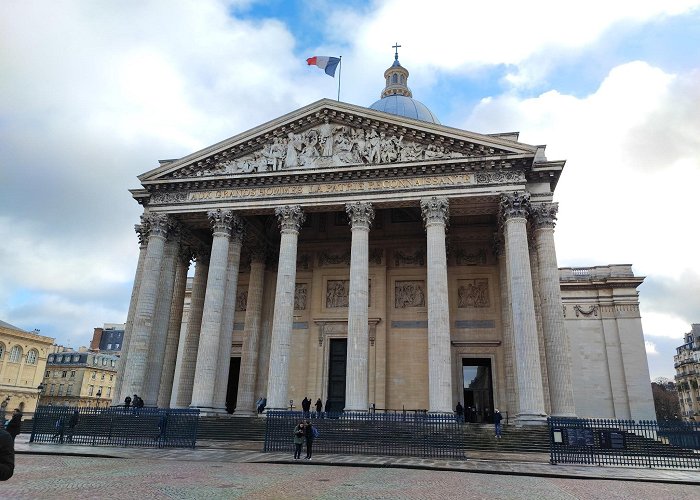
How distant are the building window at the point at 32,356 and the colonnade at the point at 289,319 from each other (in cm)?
3888

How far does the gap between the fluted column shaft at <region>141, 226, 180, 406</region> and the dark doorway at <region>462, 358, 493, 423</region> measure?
1637 centimetres

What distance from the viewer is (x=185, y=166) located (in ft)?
89.8

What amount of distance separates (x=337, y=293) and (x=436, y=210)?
31.5 feet

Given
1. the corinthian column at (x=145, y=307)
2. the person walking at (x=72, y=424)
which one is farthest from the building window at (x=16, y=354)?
the person walking at (x=72, y=424)

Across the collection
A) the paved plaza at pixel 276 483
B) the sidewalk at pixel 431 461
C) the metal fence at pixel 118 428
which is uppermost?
the metal fence at pixel 118 428

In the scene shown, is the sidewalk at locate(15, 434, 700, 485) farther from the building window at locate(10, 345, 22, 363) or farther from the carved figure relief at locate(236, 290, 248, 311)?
the building window at locate(10, 345, 22, 363)

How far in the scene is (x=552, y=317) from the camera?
23047mm

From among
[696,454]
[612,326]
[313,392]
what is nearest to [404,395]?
[313,392]

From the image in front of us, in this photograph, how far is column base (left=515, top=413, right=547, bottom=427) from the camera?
20045 millimetres

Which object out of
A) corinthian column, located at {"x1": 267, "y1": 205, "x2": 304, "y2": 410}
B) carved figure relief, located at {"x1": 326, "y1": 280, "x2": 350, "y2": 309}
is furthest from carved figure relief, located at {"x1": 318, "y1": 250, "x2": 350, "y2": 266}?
corinthian column, located at {"x1": 267, "y1": 205, "x2": 304, "y2": 410}

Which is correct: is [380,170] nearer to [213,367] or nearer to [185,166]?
[185,166]

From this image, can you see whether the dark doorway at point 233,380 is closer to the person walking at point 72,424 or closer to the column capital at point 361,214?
the person walking at point 72,424

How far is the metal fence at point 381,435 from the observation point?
55.5 feet

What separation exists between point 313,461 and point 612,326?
91.9 ft
